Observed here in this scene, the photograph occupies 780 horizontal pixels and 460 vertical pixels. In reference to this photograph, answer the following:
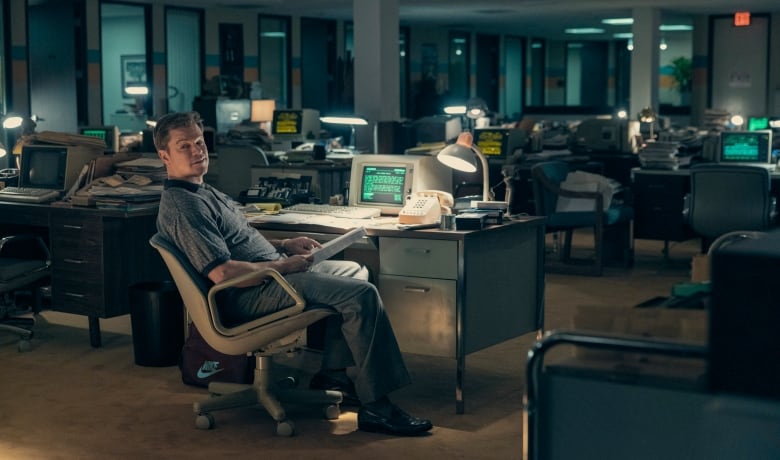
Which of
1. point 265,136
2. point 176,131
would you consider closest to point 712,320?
point 176,131

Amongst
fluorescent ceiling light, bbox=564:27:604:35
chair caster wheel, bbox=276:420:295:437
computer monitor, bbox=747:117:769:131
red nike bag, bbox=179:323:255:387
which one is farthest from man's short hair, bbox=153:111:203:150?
fluorescent ceiling light, bbox=564:27:604:35

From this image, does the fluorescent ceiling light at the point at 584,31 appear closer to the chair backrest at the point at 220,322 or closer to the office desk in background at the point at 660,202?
the office desk in background at the point at 660,202

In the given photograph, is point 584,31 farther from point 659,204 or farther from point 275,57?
point 659,204

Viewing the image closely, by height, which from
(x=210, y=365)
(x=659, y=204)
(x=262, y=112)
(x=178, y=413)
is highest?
(x=262, y=112)

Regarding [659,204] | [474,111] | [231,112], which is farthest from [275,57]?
[659,204]

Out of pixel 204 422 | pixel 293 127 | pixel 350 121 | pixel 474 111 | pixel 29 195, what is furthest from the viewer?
pixel 293 127

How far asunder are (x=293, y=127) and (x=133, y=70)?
17.4 feet

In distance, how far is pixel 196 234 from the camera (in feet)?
14.0

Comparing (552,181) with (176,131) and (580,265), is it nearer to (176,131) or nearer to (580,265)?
(580,265)

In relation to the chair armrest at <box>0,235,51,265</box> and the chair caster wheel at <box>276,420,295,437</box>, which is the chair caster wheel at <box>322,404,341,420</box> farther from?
the chair armrest at <box>0,235,51,265</box>

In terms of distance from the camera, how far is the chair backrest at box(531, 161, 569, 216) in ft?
27.2

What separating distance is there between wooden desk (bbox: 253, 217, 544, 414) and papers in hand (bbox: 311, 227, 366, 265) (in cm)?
9

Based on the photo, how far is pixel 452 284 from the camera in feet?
15.2

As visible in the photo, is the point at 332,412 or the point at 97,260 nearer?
the point at 332,412
